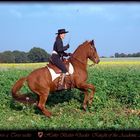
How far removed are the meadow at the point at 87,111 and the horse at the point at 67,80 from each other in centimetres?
32

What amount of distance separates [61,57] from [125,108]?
8.44ft

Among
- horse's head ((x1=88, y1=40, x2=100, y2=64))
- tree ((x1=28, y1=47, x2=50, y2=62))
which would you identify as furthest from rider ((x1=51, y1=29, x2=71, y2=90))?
tree ((x1=28, y1=47, x2=50, y2=62))

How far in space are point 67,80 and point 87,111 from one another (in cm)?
112

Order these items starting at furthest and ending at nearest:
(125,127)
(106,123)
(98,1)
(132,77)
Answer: (132,77) < (106,123) < (125,127) < (98,1)

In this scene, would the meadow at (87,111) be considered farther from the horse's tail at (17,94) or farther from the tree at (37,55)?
the tree at (37,55)

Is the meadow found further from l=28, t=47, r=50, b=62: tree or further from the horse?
l=28, t=47, r=50, b=62: tree

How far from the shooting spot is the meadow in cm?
906

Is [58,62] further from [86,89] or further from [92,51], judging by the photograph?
[92,51]

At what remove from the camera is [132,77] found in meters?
14.7

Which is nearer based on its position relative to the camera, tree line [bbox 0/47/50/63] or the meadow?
the meadow

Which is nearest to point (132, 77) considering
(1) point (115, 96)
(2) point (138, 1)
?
(1) point (115, 96)

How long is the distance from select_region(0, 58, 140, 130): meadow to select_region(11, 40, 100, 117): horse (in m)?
0.32

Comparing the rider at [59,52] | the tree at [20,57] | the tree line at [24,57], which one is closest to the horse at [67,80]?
the rider at [59,52]
